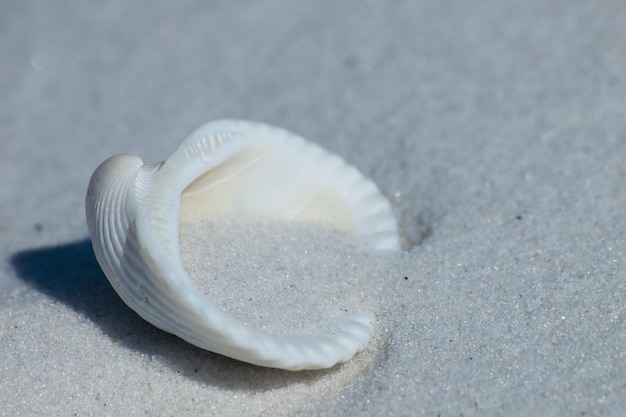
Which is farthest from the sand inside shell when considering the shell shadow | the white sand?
the shell shadow

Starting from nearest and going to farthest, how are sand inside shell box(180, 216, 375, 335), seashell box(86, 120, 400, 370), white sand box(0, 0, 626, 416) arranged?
seashell box(86, 120, 400, 370), white sand box(0, 0, 626, 416), sand inside shell box(180, 216, 375, 335)

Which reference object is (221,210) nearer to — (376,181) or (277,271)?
(277,271)

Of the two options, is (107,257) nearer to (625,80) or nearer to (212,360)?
(212,360)

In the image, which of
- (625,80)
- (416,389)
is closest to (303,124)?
(625,80)

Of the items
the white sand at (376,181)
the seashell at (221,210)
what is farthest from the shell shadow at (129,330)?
the seashell at (221,210)

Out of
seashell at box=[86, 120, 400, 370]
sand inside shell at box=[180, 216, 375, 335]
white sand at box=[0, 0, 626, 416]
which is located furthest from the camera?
sand inside shell at box=[180, 216, 375, 335]

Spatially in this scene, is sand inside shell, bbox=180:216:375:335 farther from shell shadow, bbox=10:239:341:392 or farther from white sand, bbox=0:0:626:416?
shell shadow, bbox=10:239:341:392

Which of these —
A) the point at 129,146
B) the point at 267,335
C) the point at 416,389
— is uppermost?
the point at 267,335

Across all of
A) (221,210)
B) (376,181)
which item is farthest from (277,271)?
(376,181)

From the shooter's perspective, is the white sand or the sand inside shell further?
the sand inside shell
